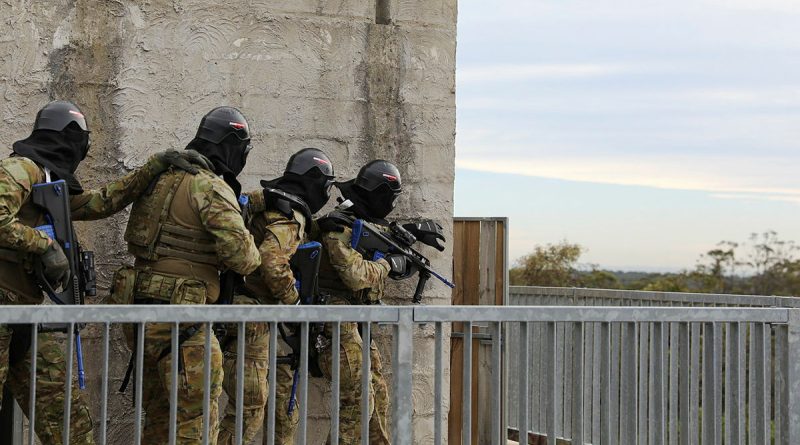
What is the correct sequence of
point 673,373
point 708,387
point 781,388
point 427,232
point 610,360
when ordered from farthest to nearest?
point 427,232 → point 781,388 → point 708,387 → point 673,373 → point 610,360

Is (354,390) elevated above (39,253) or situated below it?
below

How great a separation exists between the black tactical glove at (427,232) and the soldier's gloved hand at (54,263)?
2.60 m

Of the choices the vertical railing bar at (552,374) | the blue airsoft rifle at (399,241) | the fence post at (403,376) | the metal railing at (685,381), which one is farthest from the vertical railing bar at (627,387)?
the blue airsoft rifle at (399,241)

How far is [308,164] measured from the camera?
648 cm

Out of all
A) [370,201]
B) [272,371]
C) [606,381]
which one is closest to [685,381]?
[606,381]

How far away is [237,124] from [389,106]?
Result: 190cm

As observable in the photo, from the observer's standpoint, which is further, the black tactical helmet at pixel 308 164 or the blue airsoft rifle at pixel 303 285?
the black tactical helmet at pixel 308 164

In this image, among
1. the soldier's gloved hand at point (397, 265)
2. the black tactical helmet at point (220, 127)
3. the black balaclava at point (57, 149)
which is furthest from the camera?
the soldier's gloved hand at point (397, 265)

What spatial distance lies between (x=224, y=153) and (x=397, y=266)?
1.48 m

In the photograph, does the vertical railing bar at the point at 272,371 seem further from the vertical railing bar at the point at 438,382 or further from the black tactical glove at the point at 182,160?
the black tactical glove at the point at 182,160

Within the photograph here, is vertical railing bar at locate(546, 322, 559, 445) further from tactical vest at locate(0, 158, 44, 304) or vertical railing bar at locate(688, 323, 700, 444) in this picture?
tactical vest at locate(0, 158, 44, 304)

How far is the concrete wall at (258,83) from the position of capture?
22.7 ft

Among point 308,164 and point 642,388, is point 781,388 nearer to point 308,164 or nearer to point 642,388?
point 642,388

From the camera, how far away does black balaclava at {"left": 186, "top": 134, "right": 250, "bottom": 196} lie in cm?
596
